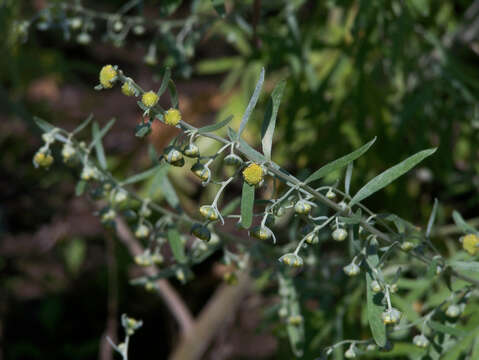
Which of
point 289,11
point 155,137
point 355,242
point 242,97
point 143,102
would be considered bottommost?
point 155,137

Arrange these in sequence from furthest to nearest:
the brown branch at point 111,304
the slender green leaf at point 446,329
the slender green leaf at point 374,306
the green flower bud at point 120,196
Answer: the brown branch at point 111,304 < the green flower bud at point 120,196 < the slender green leaf at point 446,329 < the slender green leaf at point 374,306

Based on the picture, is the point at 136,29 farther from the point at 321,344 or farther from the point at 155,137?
the point at 155,137

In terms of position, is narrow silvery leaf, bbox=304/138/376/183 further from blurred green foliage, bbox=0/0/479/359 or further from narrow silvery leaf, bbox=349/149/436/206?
blurred green foliage, bbox=0/0/479/359

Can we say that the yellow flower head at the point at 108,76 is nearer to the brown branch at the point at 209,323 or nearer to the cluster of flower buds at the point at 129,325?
the cluster of flower buds at the point at 129,325

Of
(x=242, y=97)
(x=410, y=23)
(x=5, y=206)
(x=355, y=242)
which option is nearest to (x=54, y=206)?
(x=5, y=206)

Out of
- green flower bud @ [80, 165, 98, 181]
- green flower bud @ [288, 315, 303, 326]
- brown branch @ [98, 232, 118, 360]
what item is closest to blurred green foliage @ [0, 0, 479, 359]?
green flower bud @ [288, 315, 303, 326]

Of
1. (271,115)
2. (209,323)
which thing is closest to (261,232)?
(271,115)

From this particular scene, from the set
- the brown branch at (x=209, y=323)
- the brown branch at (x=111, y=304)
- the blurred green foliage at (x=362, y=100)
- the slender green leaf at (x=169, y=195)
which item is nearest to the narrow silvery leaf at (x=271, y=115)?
the slender green leaf at (x=169, y=195)
